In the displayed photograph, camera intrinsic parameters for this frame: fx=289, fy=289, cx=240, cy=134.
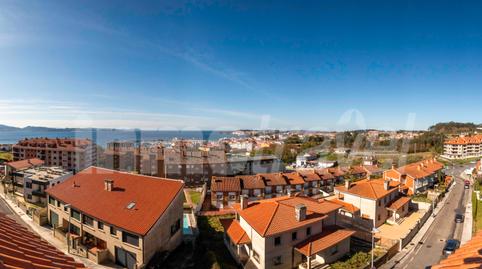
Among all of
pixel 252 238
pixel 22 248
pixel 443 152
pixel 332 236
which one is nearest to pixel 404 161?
pixel 443 152

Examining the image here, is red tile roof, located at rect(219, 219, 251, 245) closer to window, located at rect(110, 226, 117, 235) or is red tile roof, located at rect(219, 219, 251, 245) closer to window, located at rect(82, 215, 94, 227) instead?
window, located at rect(110, 226, 117, 235)

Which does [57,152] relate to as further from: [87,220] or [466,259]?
[466,259]

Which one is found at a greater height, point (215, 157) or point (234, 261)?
point (215, 157)

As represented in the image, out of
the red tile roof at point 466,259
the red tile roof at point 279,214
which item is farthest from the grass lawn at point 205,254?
the red tile roof at point 466,259

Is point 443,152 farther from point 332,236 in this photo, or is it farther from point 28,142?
point 28,142

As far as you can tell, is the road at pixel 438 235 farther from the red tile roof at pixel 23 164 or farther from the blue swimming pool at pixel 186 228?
the red tile roof at pixel 23 164

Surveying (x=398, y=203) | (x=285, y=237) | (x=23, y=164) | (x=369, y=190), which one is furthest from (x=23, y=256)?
(x=23, y=164)
